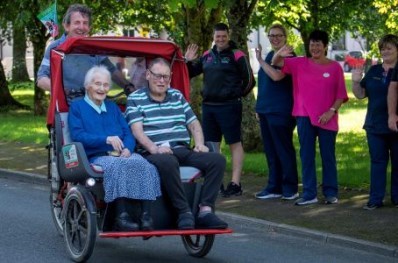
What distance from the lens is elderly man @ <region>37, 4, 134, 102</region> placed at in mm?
9211

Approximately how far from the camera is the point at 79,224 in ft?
27.4

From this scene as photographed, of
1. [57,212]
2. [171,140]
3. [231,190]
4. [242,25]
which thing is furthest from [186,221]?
[242,25]

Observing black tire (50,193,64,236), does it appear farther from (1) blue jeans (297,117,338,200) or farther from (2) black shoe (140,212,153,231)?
(1) blue jeans (297,117,338,200)

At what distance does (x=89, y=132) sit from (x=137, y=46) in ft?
3.54

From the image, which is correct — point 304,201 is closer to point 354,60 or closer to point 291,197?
→ point 291,197

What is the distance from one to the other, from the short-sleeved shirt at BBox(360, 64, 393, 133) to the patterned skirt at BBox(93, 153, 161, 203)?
146 inches

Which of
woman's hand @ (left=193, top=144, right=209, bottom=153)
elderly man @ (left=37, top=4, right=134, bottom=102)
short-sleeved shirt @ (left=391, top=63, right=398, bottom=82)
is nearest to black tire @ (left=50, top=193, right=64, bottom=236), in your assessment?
elderly man @ (left=37, top=4, right=134, bottom=102)

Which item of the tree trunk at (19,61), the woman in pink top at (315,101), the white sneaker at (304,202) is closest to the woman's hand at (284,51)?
the woman in pink top at (315,101)

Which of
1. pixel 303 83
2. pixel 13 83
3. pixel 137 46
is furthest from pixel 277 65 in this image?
pixel 13 83

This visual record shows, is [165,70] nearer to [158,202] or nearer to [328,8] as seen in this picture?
[158,202]

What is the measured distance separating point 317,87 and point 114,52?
2.87 m

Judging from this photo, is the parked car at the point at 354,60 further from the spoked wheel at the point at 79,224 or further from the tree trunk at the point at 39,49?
the tree trunk at the point at 39,49

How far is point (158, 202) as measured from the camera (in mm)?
8188

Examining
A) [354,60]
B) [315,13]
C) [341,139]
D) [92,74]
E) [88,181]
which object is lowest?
[341,139]
